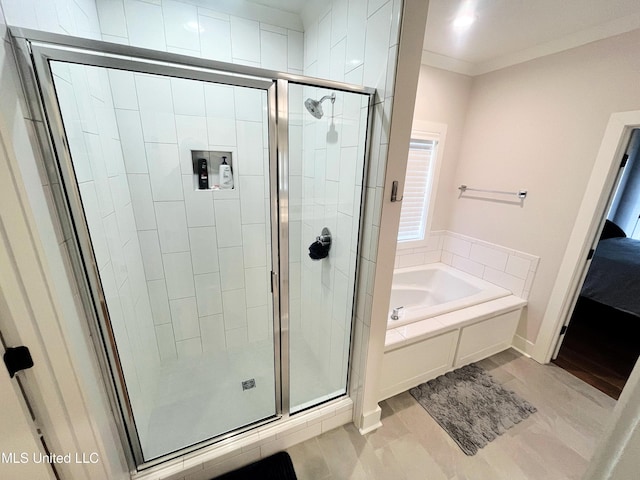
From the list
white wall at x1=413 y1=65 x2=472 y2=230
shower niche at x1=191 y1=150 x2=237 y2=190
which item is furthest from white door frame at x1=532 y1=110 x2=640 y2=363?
shower niche at x1=191 y1=150 x2=237 y2=190

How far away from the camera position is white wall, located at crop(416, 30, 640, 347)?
66.9 inches

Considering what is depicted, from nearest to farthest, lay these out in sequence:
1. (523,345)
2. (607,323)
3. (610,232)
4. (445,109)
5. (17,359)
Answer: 1. (17,359)
2. (523,345)
3. (445,109)
4. (607,323)
5. (610,232)

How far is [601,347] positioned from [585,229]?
139 centimetres

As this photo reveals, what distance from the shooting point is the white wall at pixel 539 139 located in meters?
1.70

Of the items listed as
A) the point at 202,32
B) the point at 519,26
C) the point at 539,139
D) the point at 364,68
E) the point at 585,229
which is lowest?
the point at 585,229

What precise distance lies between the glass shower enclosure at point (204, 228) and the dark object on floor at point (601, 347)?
2072mm

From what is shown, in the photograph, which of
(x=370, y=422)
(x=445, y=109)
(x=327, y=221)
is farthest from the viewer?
(x=445, y=109)

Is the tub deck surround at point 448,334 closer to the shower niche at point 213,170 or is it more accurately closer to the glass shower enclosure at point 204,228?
the glass shower enclosure at point 204,228

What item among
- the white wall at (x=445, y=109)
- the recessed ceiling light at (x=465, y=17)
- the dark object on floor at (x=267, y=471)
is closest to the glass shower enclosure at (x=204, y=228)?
the dark object on floor at (x=267, y=471)

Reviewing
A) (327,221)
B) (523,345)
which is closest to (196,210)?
(327,221)

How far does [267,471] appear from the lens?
4.30 feet

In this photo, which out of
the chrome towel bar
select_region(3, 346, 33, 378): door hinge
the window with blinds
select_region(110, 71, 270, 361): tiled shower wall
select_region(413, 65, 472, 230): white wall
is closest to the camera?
select_region(3, 346, 33, 378): door hinge

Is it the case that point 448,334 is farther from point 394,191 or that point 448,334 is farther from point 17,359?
point 17,359

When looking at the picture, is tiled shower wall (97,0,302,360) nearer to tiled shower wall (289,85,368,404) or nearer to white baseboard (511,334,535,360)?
tiled shower wall (289,85,368,404)
